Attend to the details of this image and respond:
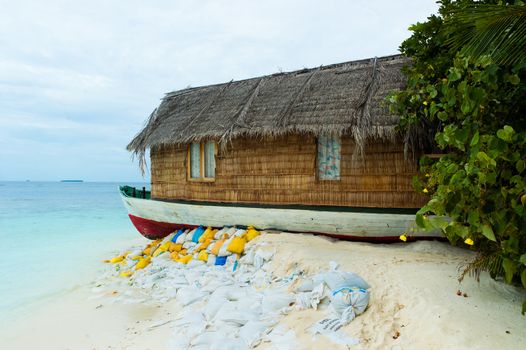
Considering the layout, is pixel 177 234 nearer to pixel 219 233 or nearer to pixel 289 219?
pixel 219 233

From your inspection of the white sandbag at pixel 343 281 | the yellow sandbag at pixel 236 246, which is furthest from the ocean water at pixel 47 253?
the white sandbag at pixel 343 281

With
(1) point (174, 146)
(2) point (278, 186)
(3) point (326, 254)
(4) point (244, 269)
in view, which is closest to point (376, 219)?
(3) point (326, 254)

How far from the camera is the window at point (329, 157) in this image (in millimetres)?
6629

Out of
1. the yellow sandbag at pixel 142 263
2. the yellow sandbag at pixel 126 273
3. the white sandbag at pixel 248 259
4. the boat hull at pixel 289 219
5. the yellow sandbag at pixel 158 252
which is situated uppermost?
the boat hull at pixel 289 219

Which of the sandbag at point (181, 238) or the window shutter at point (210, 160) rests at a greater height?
the window shutter at point (210, 160)

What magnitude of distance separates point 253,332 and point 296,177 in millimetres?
3719

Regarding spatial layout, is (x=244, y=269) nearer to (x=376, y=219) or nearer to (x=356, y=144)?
(x=376, y=219)

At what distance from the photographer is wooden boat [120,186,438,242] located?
19.7ft

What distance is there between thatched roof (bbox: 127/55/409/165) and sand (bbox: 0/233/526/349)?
6.81 ft

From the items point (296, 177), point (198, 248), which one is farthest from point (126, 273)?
point (296, 177)

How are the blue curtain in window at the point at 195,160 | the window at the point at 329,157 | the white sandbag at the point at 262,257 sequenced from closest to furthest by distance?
the white sandbag at the point at 262,257
the window at the point at 329,157
the blue curtain in window at the point at 195,160

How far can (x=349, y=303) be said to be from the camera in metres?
3.62

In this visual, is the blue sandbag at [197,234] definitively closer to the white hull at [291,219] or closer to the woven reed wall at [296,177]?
the white hull at [291,219]

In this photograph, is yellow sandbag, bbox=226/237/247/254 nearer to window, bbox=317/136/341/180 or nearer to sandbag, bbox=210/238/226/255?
sandbag, bbox=210/238/226/255
